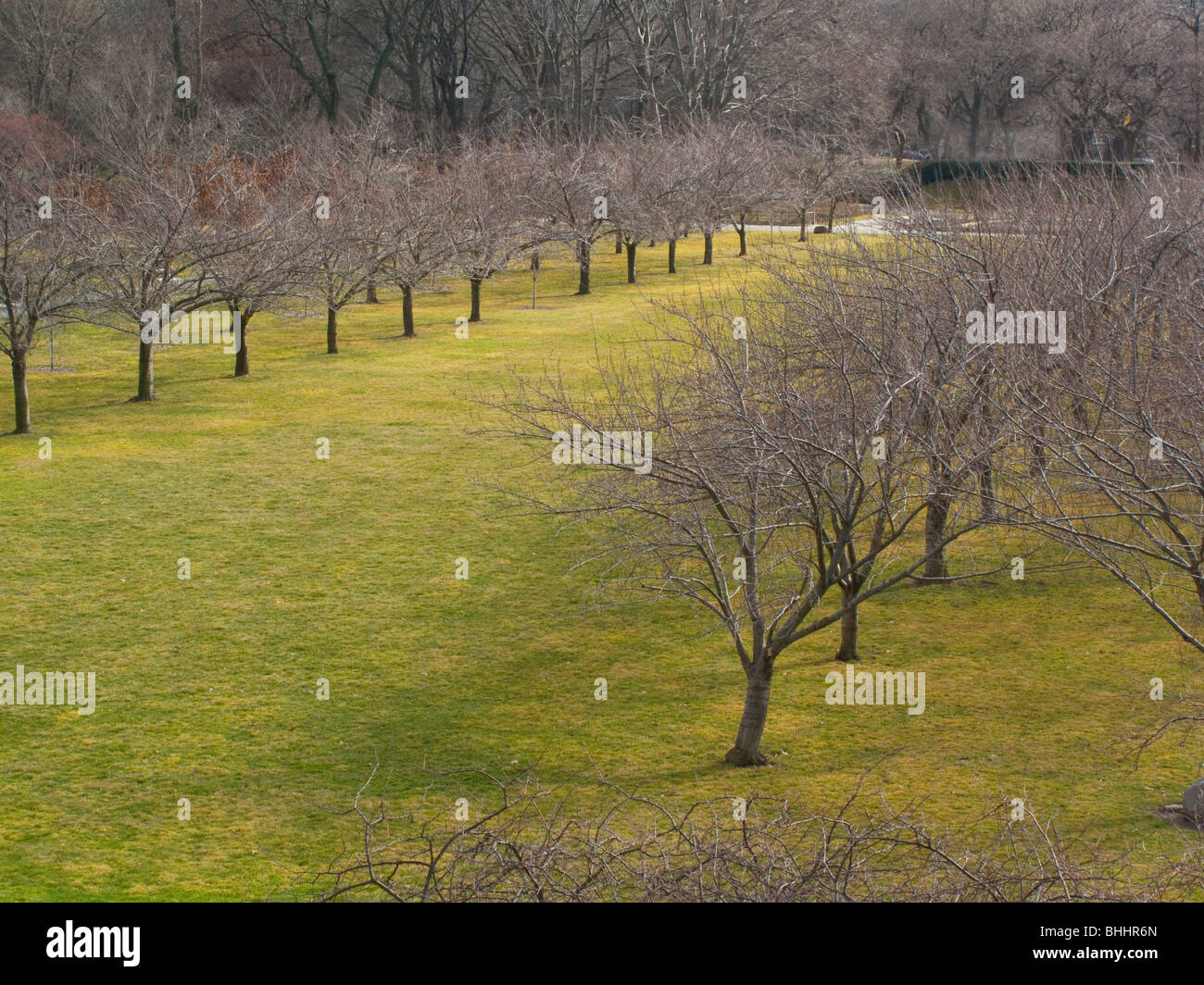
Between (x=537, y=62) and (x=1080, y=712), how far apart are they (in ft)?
214

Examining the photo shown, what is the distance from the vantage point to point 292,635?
677 inches

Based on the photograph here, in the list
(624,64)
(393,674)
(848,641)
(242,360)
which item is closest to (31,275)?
(242,360)

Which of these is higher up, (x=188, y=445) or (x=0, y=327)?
(x=0, y=327)

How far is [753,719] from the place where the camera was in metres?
13.6

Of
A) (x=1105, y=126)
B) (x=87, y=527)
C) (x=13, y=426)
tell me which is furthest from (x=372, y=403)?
(x=1105, y=126)

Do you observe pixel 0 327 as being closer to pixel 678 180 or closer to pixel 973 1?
pixel 678 180

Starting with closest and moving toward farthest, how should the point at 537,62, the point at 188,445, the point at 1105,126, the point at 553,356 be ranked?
the point at 188,445 < the point at 553,356 < the point at 1105,126 < the point at 537,62

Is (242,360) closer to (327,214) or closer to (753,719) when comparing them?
(327,214)

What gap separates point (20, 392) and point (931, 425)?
20.0 m

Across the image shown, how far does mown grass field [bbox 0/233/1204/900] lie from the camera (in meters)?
12.6

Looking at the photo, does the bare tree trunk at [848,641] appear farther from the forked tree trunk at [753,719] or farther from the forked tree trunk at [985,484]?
the forked tree trunk at [753,719]

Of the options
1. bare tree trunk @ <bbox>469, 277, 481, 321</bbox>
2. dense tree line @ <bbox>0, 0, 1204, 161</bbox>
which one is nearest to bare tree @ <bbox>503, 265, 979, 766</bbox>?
bare tree trunk @ <bbox>469, 277, 481, 321</bbox>

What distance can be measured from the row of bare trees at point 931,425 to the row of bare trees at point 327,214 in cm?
1219

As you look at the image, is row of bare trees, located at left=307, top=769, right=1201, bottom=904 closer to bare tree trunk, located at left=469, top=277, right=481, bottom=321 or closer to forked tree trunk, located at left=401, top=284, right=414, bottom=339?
forked tree trunk, located at left=401, top=284, right=414, bottom=339
